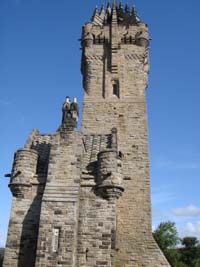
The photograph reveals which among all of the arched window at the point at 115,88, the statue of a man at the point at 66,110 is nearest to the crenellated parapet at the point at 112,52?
the arched window at the point at 115,88

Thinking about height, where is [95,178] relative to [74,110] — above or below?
below

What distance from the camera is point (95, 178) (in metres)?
12.0

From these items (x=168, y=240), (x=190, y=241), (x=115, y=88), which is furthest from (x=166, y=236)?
(x=115, y=88)

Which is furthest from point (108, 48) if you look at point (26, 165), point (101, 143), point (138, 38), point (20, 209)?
point (20, 209)

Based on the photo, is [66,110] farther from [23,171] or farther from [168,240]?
[168,240]

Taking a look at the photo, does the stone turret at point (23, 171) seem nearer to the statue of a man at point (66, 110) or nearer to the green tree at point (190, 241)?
the statue of a man at point (66, 110)

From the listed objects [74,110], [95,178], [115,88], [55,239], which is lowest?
[55,239]

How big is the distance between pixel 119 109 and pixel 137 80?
2360mm

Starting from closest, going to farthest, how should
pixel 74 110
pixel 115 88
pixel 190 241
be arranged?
pixel 74 110 → pixel 115 88 → pixel 190 241

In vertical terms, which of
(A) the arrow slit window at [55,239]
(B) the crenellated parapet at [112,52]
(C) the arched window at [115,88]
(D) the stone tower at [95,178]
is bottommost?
(A) the arrow slit window at [55,239]

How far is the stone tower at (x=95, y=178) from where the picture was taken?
10.7 m

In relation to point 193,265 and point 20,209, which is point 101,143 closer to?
point 20,209

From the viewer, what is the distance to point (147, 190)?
15.7 metres

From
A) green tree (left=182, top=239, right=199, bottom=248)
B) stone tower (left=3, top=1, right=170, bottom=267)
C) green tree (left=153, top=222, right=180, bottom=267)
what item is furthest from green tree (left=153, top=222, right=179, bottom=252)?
stone tower (left=3, top=1, right=170, bottom=267)
